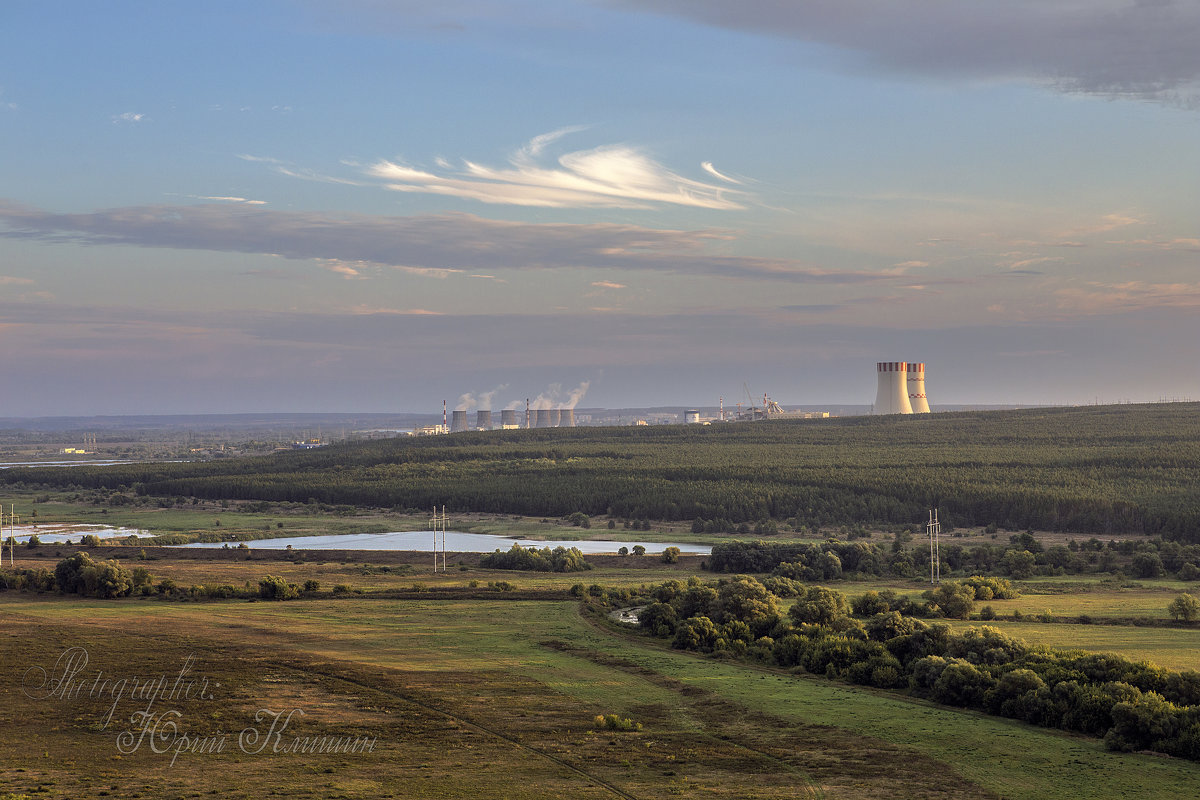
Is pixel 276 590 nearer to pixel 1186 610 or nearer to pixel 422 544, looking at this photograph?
pixel 422 544

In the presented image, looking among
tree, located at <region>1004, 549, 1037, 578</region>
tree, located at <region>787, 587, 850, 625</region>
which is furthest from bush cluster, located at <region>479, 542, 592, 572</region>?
tree, located at <region>787, 587, 850, 625</region>

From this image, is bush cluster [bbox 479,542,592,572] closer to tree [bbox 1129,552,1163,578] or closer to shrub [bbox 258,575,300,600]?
shrub [bbox 258,575,300,600]

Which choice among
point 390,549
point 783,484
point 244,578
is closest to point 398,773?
point 244,578

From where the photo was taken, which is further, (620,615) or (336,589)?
(336,589)

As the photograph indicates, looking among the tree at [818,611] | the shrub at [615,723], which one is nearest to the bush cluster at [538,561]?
the tree at [818,611]

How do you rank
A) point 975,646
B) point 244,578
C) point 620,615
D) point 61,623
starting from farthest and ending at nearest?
point 244,578
point 620,615
point 61,623
point 975,646

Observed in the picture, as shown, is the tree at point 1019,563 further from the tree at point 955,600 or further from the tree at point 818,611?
the tree at point 818,611

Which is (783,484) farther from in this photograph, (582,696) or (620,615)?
(582,696)
